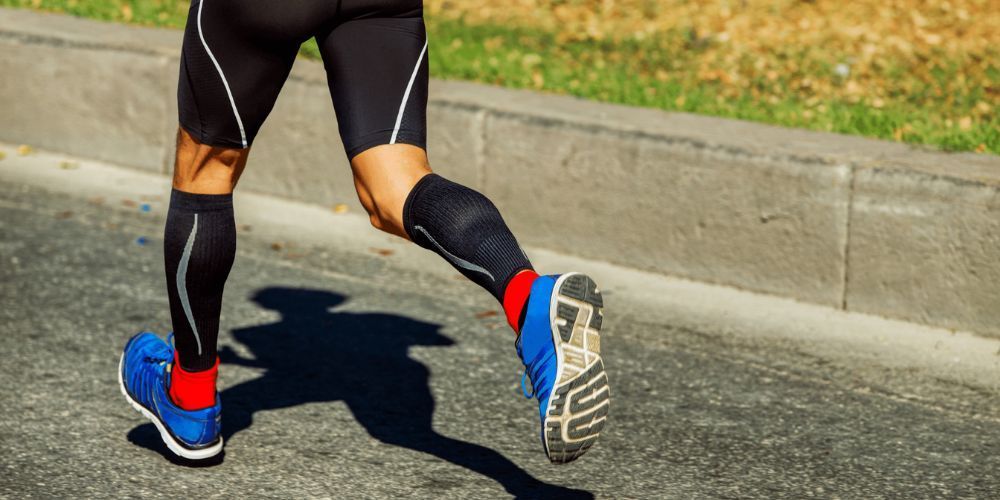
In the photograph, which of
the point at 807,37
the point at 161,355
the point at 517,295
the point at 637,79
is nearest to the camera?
the point at 517,295

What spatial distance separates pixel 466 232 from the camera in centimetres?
310

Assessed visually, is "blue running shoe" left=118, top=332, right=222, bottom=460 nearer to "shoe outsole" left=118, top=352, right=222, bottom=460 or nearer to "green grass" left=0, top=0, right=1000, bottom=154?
"shoe outsole" left=118, top=352, right=222, bottom=460

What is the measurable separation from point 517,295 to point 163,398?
1.08 m

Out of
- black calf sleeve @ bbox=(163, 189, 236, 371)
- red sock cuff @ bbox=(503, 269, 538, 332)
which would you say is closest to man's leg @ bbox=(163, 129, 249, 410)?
black calf sleeve @ bbox=(163, 189, 236, 371)

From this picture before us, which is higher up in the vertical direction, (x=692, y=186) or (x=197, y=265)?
(x=197, y=265)

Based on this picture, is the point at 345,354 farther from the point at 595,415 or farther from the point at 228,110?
the point at 595,415

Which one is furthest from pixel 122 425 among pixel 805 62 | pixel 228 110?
pixel 805 62

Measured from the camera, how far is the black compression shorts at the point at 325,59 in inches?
128

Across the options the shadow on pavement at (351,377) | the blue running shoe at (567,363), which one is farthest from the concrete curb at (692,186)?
the blue running shoe at (567,363)

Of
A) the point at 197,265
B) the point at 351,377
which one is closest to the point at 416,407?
the point at 351,377

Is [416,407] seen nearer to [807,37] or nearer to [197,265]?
[197,265]

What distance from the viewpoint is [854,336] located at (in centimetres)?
516

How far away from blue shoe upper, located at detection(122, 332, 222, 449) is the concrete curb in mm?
2553

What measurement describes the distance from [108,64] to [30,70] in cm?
51
